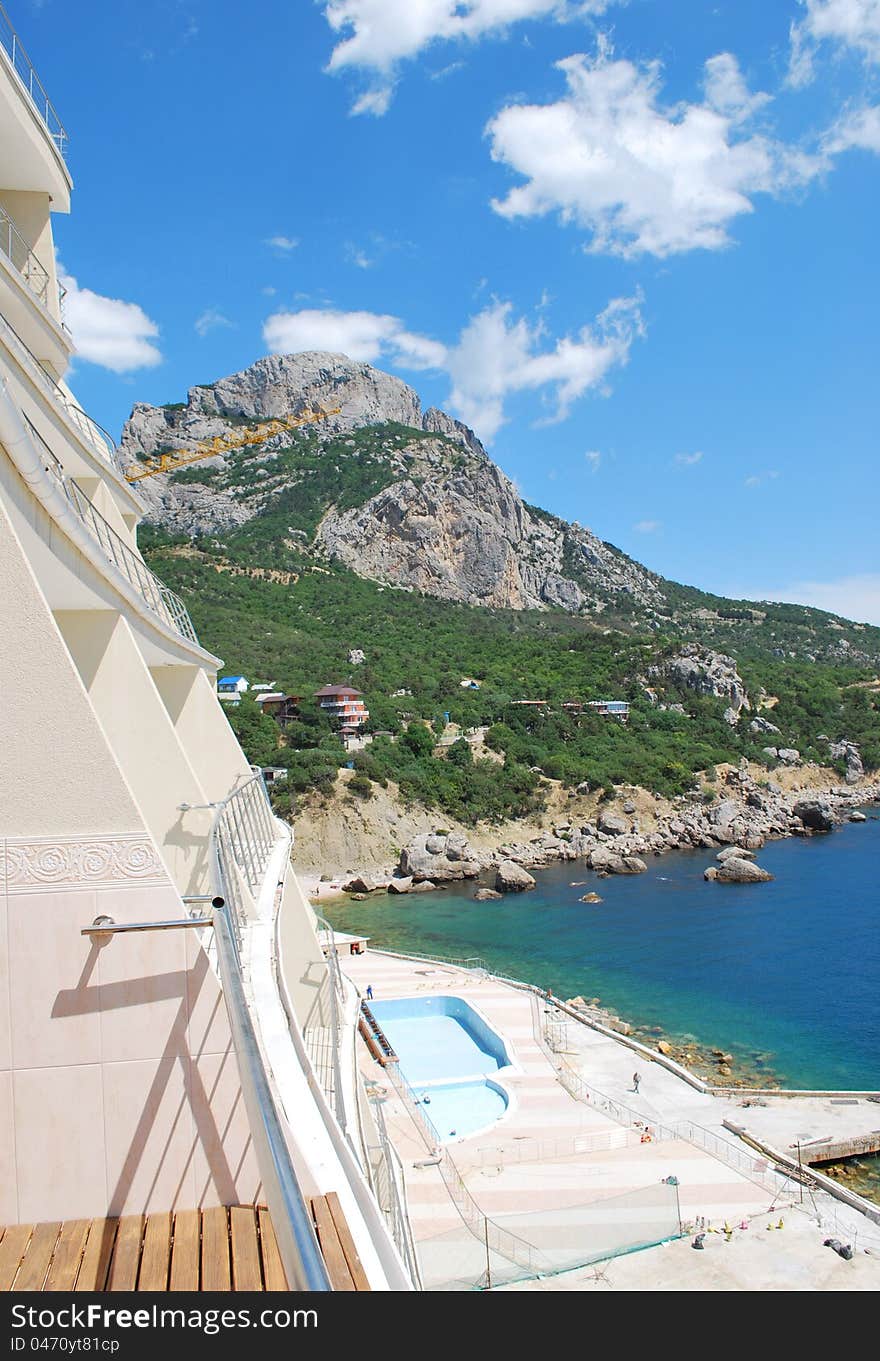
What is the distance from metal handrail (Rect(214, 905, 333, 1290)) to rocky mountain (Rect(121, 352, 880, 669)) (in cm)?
8813

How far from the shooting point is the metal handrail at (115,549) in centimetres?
580

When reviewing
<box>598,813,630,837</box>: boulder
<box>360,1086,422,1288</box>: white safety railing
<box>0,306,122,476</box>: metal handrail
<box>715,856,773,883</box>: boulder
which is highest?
<box>0,306,122,476</box>: metal handrail

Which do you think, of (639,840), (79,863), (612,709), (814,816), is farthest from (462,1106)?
(612,709)

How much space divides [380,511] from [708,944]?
255ft

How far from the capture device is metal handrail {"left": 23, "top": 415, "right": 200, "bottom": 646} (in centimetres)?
580

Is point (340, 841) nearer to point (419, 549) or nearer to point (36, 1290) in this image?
point (36, 1290)

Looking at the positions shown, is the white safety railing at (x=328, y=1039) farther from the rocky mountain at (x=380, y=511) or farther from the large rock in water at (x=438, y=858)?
the rocky mountain at (x=380, y=511)

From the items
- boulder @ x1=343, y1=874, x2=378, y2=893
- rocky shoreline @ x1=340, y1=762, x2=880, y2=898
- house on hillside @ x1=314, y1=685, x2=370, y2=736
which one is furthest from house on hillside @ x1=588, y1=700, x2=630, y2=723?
boulder @ x1=343, y1=874, x2=378, y2=893

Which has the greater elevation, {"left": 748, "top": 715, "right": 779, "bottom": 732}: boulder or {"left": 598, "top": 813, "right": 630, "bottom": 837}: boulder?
{"left": 748, "top": 715, "right": 779, "bottom": 732}: boulder

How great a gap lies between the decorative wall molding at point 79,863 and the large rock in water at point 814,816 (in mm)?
60016

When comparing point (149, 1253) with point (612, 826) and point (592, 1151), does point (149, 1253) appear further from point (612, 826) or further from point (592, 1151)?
point (612, 826)

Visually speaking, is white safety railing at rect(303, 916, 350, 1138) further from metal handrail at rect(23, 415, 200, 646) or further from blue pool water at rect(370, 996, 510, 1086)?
blue pool water at rect(370, 996, 510, 1086)

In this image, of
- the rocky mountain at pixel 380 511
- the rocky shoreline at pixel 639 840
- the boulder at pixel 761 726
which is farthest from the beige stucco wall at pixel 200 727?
the rocky mountain at pixel 380 511

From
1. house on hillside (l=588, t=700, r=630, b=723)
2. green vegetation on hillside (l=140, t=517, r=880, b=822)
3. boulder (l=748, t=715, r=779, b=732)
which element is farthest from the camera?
boulder (l=748, t=715, r=779, b=732)
